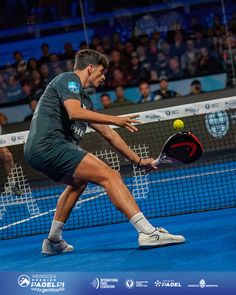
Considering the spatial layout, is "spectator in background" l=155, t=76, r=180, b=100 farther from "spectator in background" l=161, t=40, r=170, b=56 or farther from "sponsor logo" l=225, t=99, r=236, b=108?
"sponsor logo" l=225, t=99, r=236, b=108

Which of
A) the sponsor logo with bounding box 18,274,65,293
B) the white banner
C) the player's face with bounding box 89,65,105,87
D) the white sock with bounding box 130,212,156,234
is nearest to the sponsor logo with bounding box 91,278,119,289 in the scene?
the sponsor logo with bounding box 18,274,65,293

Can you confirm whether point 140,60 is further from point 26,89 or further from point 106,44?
point 26,89

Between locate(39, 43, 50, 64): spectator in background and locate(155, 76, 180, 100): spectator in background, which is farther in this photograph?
locate(39, 43, 50, 64): spectator in background

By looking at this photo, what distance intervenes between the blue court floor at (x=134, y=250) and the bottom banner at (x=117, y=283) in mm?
388

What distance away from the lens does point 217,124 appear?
11.8 m

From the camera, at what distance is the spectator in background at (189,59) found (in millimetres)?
14000

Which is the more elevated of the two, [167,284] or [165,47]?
[165,47]

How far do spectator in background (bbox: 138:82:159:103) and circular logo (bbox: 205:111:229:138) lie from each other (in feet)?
5.79

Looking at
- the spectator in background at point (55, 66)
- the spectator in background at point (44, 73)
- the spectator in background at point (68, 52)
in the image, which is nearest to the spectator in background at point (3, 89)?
the spectator in background at point (44, 73)

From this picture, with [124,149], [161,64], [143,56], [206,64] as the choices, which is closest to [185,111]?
[124,149]

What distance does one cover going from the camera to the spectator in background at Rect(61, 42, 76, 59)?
46.7ft

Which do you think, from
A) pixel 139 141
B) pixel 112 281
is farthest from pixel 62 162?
pixel 139 141

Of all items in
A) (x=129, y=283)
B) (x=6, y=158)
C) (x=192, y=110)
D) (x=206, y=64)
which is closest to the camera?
(x=129, y=283)

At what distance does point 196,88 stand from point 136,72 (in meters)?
1.28
